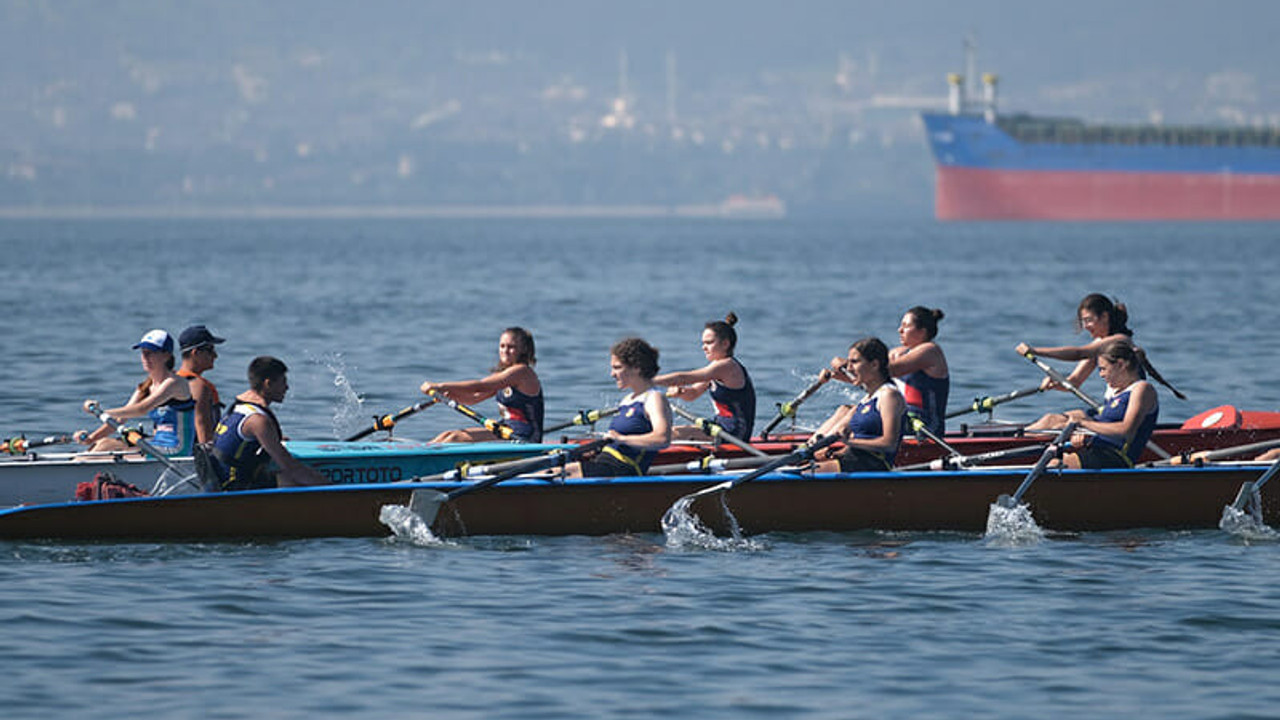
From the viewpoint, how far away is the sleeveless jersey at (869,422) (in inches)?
528

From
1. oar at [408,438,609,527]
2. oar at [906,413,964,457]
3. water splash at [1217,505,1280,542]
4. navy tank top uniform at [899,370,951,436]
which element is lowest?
water splash at [1217,505,1280,542]

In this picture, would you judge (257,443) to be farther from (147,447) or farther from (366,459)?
(366,459)

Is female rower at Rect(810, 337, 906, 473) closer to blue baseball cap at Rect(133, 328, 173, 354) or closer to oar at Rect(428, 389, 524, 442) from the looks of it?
oar at Rect(428, 389, 524, 442)

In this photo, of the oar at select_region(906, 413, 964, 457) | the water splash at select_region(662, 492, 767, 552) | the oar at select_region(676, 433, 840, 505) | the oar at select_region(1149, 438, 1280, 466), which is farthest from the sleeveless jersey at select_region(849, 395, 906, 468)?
the oar at select_region(1149, 438, 1280, 466)

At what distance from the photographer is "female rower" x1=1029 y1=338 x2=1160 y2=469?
13.6 meters

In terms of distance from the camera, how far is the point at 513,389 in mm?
15227

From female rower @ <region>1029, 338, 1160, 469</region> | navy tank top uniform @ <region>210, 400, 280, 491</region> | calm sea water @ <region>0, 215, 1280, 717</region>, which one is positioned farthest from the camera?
female rower @ <region>1029, 338, 1160, 469</region>

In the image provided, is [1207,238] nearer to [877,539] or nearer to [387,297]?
[387,297]

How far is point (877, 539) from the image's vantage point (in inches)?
534

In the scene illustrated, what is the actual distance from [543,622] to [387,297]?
38322 mm

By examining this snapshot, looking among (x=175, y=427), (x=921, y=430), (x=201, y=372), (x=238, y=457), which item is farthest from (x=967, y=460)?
(x=175, y=427)

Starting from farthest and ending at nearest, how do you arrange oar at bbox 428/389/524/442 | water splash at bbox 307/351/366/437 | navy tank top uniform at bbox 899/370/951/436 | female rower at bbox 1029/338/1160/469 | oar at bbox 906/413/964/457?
water splash at bbox 307/351/366/437 < navy tank top uniform at bbox 899/370/951/436 < oar at bbox 428/389/524/442 < oar at bbox 906/413/964/457 < female rower at bbox 1029/338/1160/469

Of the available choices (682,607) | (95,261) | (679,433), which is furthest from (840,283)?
(682,607)

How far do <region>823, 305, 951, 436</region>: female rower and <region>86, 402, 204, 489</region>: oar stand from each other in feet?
14.9
